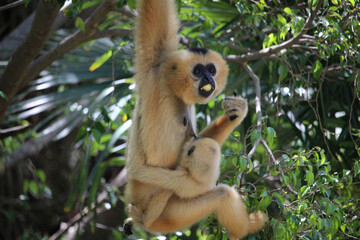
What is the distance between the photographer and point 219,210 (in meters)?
3.54

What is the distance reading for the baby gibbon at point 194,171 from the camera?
342cm

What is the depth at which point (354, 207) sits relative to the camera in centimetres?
368

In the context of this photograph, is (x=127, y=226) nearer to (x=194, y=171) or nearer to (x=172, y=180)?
(x=172, y=180)

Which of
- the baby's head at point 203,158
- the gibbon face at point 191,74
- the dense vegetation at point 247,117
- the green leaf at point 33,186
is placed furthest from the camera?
the green leaf at point 33,186

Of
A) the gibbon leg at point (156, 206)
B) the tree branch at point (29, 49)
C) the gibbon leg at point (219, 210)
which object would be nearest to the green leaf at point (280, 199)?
the gibbon leg at point (219, 210)

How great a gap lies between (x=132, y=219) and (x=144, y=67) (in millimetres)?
1187

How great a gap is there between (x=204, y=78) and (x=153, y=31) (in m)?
0.54

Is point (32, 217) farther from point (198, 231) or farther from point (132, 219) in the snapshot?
point (132, 219)

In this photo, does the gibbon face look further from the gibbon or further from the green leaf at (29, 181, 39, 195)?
the green leaf at (29, 181, 39, 195)

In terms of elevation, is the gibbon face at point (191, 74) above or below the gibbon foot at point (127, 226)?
above

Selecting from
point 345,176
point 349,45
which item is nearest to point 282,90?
point 349,45

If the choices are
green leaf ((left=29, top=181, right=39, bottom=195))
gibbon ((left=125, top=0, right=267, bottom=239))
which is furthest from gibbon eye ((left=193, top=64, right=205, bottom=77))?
green leaf ((left=29, top=181, right=39, bottom=195))

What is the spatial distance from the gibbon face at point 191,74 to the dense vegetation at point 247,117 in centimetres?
40

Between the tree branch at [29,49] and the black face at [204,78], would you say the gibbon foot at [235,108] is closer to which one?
the black face at [204,78]
